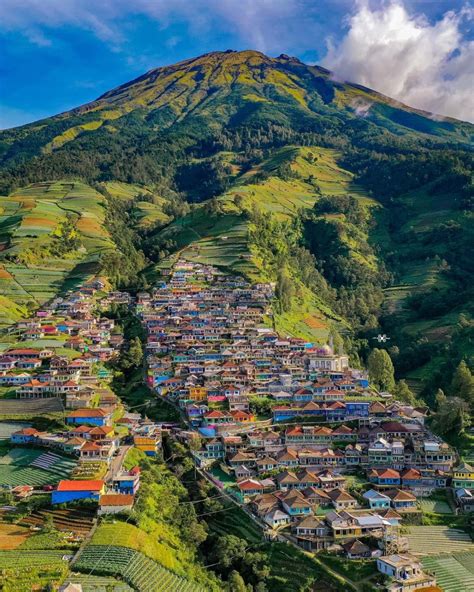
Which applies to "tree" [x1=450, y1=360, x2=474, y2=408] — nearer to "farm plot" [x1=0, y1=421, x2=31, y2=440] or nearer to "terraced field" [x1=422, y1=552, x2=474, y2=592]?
"terraced field" [x1=422, y1=552, x2=474, y2=592]

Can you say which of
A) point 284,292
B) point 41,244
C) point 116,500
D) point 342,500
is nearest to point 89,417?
point 116,500

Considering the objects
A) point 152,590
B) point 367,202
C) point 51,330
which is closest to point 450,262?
point 367,202

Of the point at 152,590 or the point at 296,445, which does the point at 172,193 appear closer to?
the point at 296,445

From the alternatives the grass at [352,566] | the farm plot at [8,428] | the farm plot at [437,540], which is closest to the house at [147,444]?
the farm plot at [8,428]

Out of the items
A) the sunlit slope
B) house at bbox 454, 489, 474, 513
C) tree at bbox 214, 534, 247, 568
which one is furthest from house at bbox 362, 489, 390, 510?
the sunlit slope

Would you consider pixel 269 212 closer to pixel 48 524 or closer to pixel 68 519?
pixel 68 519
